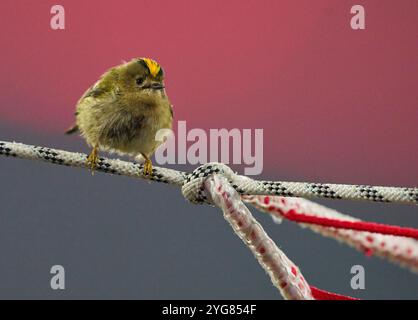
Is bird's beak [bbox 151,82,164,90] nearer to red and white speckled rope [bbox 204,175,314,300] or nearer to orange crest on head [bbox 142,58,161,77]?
orange crest on head [bbox 142,58,161,77]

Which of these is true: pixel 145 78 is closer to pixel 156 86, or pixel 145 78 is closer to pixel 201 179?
pixel 156 86

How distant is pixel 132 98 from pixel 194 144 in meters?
0.17

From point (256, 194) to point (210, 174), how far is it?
0.06 metres

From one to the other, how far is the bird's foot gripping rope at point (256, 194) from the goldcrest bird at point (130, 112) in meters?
0.16

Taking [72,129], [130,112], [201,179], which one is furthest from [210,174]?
[72,129]

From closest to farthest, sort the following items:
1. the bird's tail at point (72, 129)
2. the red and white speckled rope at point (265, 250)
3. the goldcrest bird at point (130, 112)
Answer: the red and white speckled rope at point (265, 250) → the goldcrest bird at point (130, 112) → the bird's tail at point (72, 129)

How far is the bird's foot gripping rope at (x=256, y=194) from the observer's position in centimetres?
64

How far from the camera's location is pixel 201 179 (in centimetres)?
69

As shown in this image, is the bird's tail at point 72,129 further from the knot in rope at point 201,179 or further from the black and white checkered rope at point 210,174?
the knot in rope at point 201,179

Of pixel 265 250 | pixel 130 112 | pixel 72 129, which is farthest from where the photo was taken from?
pixel 72 129

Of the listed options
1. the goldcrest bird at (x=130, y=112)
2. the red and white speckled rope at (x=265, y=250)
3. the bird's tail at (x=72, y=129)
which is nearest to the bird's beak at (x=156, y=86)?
the goldcrest bird at (x=130, y=112)

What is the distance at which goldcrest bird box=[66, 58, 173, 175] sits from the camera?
92 cm

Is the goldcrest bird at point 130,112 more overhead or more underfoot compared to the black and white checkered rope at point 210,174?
more overhead
